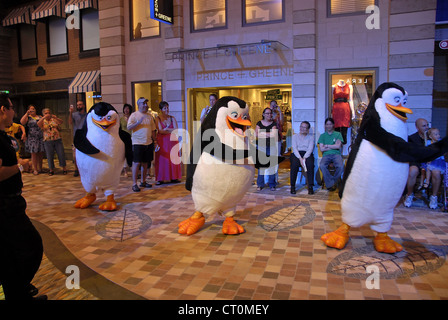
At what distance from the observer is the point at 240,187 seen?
4164 mm

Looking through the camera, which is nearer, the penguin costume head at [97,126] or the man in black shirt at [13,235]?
the man in black shirt at [13,235]

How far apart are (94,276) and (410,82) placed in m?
6.26

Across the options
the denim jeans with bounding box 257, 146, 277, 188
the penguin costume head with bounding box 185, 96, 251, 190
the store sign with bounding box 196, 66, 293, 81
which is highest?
the store sign with bounding box 196, 66, 293, 81

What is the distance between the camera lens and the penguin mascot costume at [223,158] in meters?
4.05

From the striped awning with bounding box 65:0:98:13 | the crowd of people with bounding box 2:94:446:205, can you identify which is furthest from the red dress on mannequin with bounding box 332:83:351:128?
the striped awning with bounding box 65:0:98:13

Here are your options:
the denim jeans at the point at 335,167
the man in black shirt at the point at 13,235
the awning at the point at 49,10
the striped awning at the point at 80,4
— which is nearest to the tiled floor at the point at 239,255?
the man in black shirt at the point at 13,235

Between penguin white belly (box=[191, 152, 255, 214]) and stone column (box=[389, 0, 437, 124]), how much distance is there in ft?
13.7

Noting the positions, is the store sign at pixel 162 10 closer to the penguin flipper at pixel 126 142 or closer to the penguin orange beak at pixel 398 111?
the penguin flipper at pixel 126 142

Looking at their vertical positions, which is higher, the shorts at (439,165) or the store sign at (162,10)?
the store sign at (162,10)

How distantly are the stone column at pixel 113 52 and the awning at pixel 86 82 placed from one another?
689 mm

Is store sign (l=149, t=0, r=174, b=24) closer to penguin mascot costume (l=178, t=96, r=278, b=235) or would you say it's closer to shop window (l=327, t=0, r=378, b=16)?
shop window (l=327, t=0, r=378, b=16)

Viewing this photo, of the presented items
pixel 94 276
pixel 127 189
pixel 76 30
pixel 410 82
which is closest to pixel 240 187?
pixel 94 276

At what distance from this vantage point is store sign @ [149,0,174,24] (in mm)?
7947

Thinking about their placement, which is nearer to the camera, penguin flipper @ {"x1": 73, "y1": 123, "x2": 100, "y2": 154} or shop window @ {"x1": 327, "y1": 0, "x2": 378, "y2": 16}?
penguin flipper @ {"x1": 73, "y1": 123, "x2": 100, "y2": 154}
